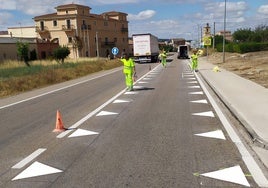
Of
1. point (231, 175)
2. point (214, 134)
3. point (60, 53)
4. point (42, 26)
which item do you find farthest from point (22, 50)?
point (231, 175)

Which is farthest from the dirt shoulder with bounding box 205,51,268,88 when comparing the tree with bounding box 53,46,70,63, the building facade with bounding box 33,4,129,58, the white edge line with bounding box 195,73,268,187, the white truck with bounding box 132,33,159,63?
the building facade with bounding box 33,4,129,58

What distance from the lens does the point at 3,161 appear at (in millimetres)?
7020

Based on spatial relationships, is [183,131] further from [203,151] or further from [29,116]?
[29,116]

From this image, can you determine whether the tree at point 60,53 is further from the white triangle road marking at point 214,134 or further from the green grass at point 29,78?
the white triangle road marking at point 214,134

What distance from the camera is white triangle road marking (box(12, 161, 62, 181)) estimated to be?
6.16m

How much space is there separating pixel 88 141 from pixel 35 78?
18223 millimetres

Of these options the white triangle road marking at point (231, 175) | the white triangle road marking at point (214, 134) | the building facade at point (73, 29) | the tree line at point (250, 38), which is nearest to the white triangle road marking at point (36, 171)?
the white triangle road marking at point (231, 175)

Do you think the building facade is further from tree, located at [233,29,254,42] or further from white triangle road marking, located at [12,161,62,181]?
white triangle road marking, located at [12,161,62,181]

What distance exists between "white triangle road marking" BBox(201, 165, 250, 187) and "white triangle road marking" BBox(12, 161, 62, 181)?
231 centimetres

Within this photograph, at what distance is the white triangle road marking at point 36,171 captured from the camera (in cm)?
616

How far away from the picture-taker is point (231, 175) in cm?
587

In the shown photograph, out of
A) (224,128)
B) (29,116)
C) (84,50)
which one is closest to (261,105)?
(224,128)

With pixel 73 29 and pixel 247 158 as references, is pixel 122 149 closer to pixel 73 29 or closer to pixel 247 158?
pixel 247 158

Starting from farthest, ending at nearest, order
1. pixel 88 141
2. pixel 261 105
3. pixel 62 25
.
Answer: pixel 62 25
pixel 261 105
pixel 88 141
